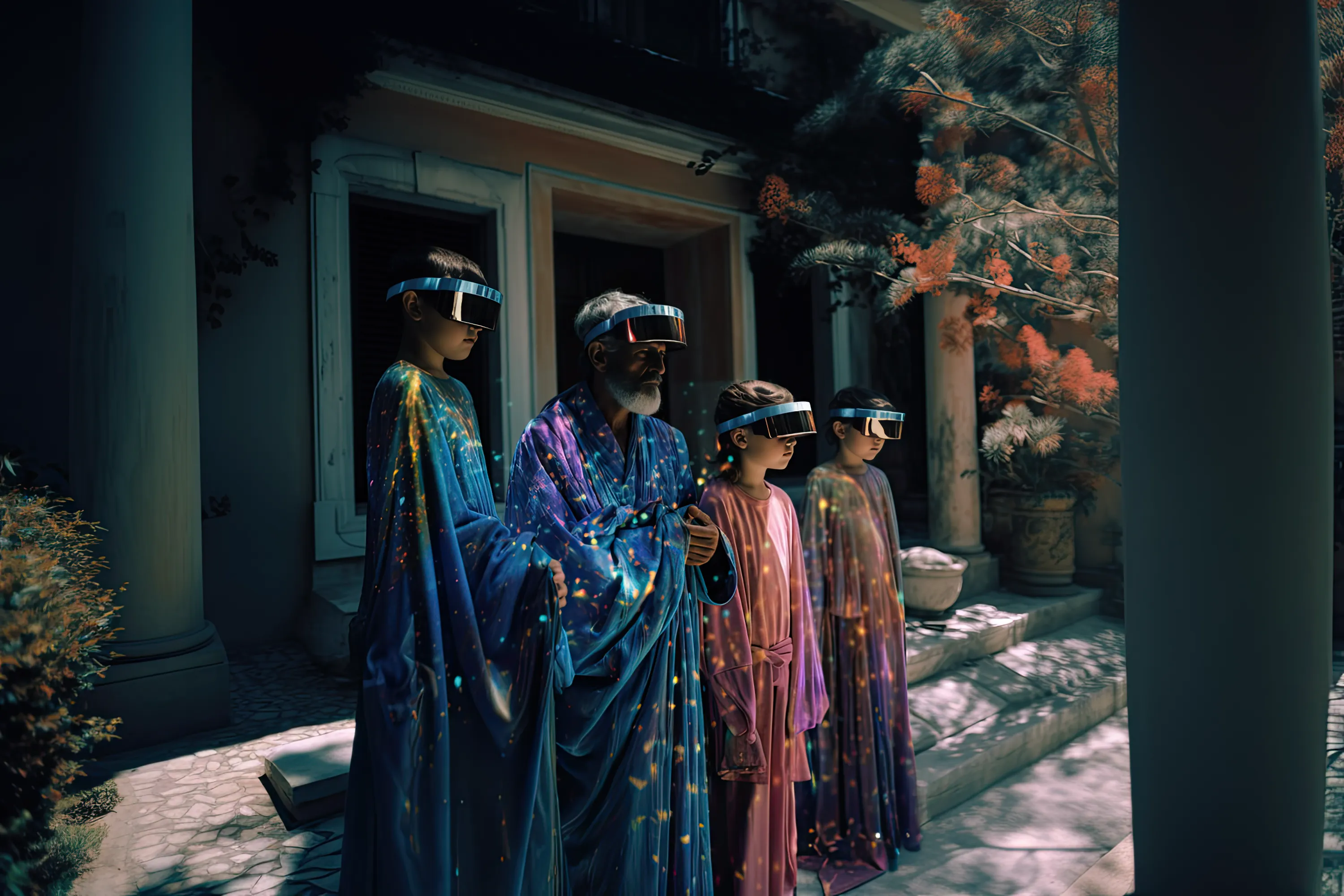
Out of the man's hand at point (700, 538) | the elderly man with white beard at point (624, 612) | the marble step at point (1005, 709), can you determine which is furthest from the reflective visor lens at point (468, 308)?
the marble step at point (1005, 709)

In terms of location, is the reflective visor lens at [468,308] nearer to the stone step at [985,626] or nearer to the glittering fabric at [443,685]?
the glittering fabric at [443,685]

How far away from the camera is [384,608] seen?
161 cm

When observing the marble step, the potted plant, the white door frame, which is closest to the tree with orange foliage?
the potted plant

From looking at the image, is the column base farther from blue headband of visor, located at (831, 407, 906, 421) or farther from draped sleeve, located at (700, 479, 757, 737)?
blue headband of visor, located at (831, 407, 906, 421)

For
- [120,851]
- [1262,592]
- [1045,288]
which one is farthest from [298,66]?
[1262,592]

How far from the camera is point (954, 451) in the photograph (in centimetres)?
664

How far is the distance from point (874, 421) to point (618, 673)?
1.65m

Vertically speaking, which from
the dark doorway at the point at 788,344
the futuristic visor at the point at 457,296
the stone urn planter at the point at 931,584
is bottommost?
the stone urn planter at the point at 931,584

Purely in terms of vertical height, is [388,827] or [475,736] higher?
[475,736]

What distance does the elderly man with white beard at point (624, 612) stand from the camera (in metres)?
1.87

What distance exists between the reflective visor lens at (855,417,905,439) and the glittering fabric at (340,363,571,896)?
5.77ft

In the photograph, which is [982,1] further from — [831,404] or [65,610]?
[65,610]

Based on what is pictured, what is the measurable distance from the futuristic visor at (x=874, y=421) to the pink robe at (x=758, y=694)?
2.22 ft

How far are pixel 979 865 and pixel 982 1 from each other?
158 inches
